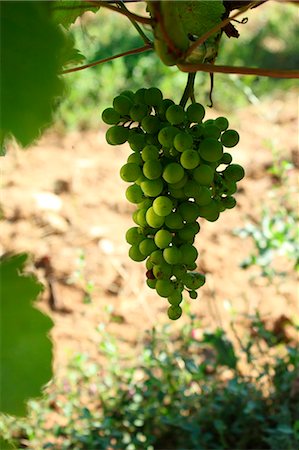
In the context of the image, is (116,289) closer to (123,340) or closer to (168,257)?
(123,340)

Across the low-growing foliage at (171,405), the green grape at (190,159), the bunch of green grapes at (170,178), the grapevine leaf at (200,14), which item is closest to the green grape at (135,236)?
the bunch of green grapes at (170,178)

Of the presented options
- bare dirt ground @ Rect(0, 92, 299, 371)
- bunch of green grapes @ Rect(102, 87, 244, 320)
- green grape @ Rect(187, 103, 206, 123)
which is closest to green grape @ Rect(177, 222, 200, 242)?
bunch of green grapes @ Rect(102, 87, 244, 320)

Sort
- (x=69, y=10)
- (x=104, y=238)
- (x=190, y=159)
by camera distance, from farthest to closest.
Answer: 1. (x=104, y=238)
2. (x=69, y=10)
3. (x=190, y=159)

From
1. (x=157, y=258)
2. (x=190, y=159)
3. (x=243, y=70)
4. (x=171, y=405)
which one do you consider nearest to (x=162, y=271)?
(x=157, y=258)

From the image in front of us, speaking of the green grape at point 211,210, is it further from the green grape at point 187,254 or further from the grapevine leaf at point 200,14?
the grapevine leaf at point 200,14

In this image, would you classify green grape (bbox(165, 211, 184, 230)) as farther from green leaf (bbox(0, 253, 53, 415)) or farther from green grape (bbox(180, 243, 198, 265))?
green leaf (bbox(0, 253, 53, 415))

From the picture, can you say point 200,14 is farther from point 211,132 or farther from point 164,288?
point 164,288
